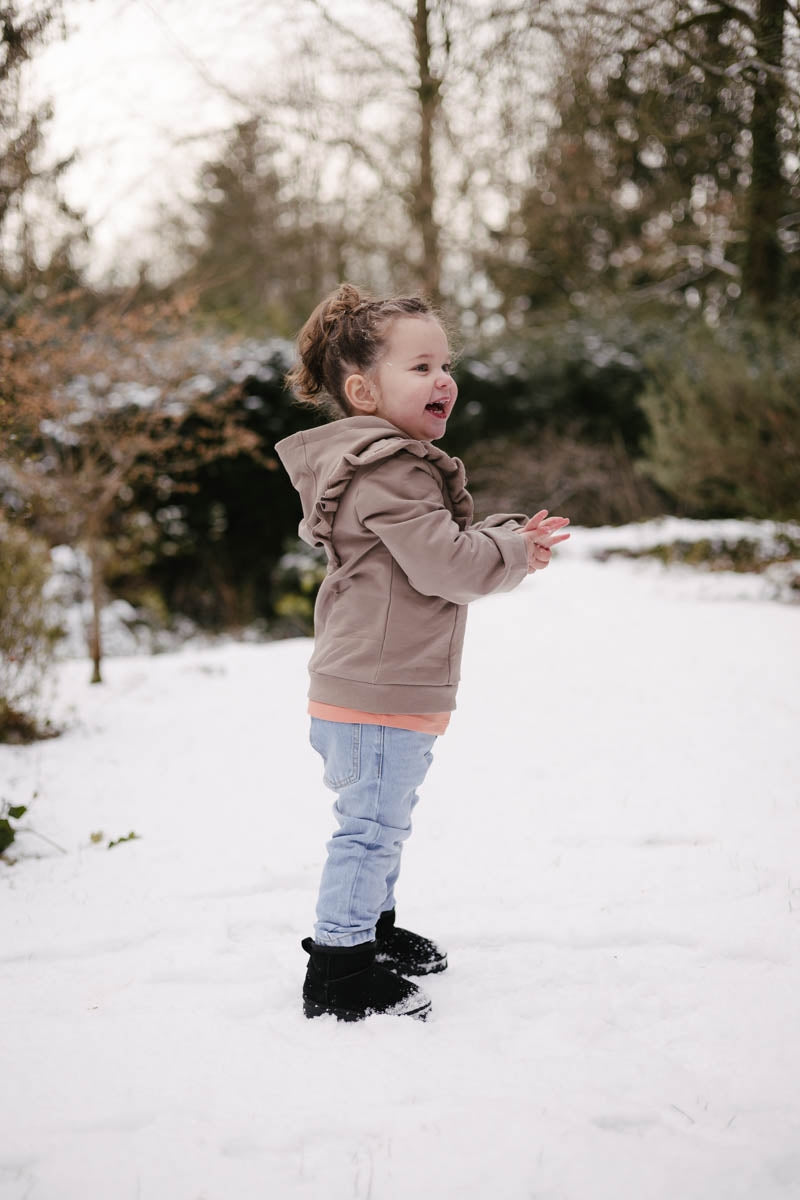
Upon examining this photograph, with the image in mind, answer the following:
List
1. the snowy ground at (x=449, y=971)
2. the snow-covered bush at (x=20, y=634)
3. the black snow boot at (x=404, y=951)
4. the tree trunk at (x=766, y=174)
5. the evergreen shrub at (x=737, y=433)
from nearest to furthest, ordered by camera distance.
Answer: the snowy ground at (x=449, y=971), the black snow boot at (x=404, y=951), the tree trunk at (x=766, y=174), the snow-covered bush at (x=20, y=634), the evergreen shrub at (x=737, y=433)

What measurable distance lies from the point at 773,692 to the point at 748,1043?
2706 mm

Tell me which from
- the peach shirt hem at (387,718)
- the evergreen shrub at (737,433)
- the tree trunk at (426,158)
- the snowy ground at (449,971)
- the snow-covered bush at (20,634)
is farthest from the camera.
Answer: the tree trunk at (426,158)

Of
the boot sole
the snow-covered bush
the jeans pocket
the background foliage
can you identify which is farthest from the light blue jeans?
the snow-covered bush

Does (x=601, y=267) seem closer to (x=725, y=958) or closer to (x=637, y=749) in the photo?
(x=637, y=749)

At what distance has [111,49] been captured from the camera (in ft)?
18.8

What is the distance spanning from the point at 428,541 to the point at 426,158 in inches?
324

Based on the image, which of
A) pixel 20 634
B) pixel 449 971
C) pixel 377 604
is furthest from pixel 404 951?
pixel 20 634

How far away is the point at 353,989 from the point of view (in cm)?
179

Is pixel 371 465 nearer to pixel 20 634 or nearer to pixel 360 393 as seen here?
pixel 360 393

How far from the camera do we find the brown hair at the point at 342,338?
1815 mm

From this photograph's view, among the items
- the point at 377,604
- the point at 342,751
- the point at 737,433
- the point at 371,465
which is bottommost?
the point at 342,751

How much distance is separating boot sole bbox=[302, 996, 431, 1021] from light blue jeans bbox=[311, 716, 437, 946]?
13 cm

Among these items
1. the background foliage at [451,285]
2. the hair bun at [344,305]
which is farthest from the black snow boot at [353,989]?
the background foliage at [451,285]

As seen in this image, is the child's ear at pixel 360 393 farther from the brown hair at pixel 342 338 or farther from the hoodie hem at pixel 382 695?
the hoodie hem at pixel 382 695
